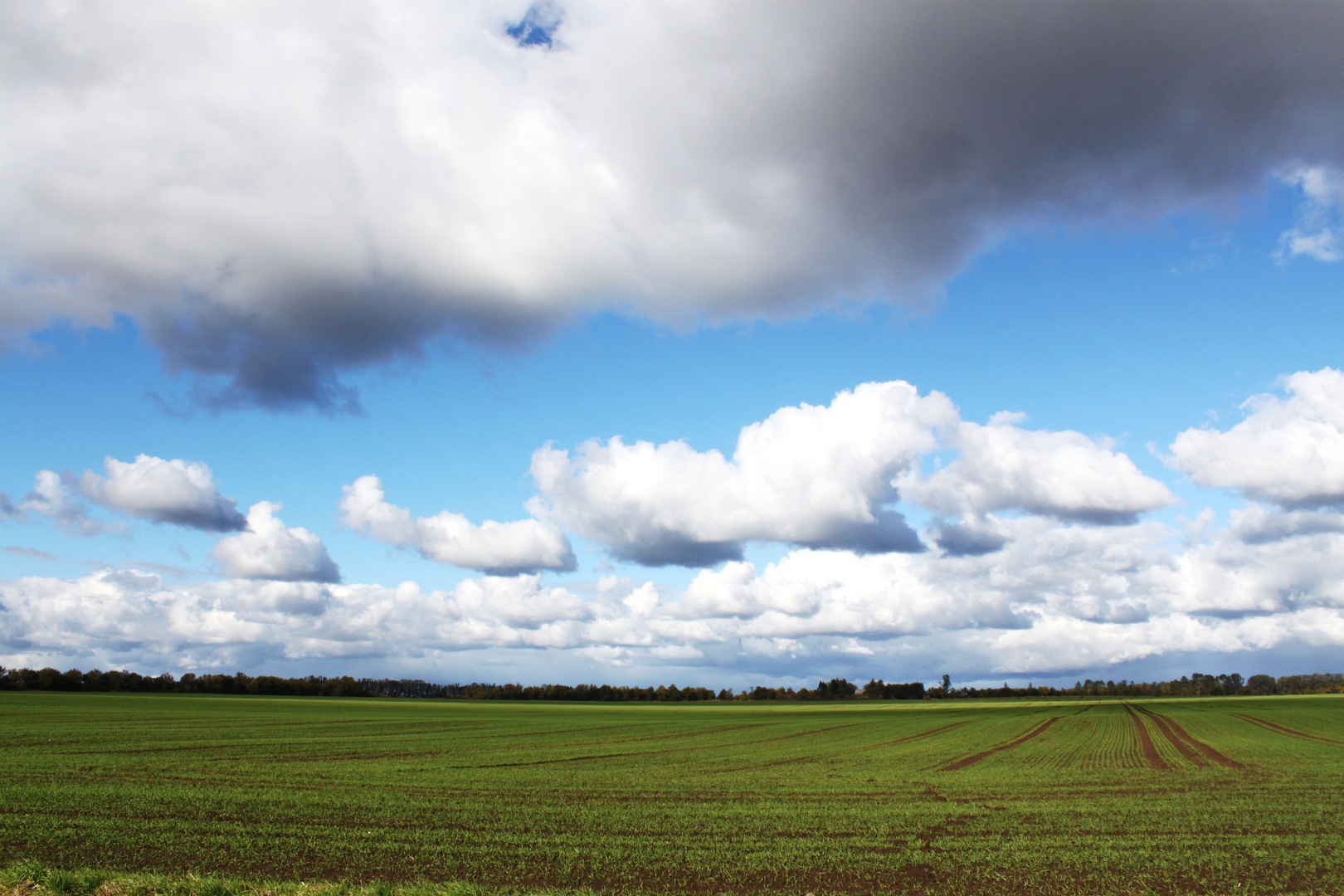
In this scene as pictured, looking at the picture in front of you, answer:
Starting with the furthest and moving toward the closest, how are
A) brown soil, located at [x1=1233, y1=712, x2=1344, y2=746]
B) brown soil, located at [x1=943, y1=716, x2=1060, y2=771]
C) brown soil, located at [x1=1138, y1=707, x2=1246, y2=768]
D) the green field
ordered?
brown soil, located at [x1=1233, y1=712, x2=1344, y2=746], brown soil, located at [x1=1138, y1=707, x2=1246, y2=768], brown soil, located at [x1=943, y1=716, x2=1060, y2=771], the green field

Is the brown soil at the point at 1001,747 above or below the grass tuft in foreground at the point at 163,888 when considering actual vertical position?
below

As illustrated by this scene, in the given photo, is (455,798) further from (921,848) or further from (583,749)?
(583,749)

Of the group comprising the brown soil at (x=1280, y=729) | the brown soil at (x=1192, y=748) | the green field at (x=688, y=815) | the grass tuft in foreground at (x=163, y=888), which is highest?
the grass tuft in foreground at (x=163, y=888)

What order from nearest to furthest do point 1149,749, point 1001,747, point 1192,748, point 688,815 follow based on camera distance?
point 688,815, point 1149,749, point 1192,748, point 1001,747

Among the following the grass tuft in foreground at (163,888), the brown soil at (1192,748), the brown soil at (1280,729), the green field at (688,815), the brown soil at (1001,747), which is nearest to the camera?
the grass tuft in foreground at (163,888)

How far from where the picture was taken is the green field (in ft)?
53.4

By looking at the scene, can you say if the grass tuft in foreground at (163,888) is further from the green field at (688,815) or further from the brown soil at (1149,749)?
the brown soil at (1149,749)

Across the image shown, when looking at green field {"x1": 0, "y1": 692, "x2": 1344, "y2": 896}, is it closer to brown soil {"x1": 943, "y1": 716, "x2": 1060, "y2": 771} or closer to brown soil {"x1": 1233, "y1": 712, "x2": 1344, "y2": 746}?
brown soil {"x1": 943, "y1": 716, "x2": 1060, "y2": 771}

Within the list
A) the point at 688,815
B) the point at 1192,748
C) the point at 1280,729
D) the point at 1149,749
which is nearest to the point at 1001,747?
the point at 1149,749

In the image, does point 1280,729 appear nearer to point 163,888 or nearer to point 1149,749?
point 1149,749

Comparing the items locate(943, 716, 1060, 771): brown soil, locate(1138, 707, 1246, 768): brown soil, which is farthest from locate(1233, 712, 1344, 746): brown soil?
locate(943, 716, 1060, 771): brown soil

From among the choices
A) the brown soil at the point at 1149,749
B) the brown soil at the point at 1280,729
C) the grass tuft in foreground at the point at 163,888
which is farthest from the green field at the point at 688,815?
the brown soil at the point at 1280,729

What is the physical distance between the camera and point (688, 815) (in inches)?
882

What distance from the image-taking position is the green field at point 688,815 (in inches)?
640
